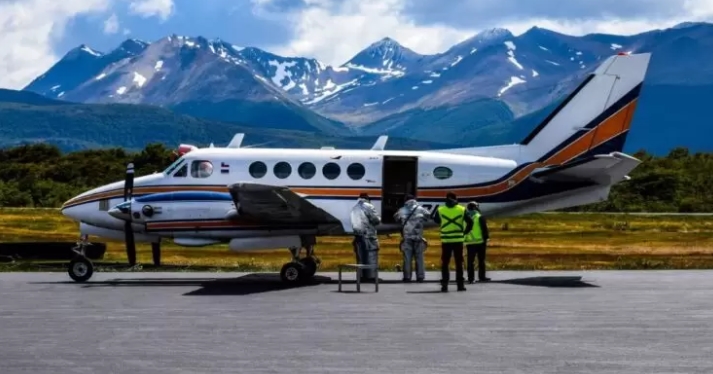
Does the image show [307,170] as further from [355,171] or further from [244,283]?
[244,283]

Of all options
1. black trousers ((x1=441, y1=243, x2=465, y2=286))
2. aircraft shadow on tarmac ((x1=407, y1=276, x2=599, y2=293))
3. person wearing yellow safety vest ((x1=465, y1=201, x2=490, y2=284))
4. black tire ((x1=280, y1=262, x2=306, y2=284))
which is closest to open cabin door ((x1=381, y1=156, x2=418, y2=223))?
person wearing yellow safety vest ((x1=465, y1=201, x2=490, y2=284))

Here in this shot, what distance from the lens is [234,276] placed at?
101ft

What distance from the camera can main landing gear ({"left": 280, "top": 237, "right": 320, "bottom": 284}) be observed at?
27.7 meters

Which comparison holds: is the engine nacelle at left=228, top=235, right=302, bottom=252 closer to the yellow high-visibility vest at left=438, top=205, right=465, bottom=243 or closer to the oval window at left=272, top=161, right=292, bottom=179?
the oval window at left=272, top=161, right=292, bottom=179

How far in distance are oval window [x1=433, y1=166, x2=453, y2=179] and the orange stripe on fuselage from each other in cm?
29

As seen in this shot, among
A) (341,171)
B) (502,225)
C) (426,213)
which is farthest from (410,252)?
(502,225)

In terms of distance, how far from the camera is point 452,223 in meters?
25.5

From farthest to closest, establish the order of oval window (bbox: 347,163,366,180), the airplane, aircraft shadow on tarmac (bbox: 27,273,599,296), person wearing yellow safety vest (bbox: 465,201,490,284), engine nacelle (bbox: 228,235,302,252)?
oval window (bbox: 347,163,366,180) < the airplane < engine nacelle (bbox: 228,235,302,252) < person wearing yellow safety vest (bbox: 465,201,490,284) < aircraft shadow on tarmac (bbox: 27,273,599,296)

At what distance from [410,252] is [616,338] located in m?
11.0

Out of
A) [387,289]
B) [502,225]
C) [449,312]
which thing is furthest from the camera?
[502,225]

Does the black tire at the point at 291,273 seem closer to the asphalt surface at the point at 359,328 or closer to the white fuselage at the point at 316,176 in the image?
the asphalt surface at the point at 359,328

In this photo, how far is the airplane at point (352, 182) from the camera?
93.8 feet

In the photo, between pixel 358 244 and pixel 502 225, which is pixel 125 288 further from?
pixel 502 225

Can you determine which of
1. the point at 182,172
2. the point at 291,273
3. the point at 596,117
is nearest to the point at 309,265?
the point at 291,273
